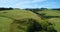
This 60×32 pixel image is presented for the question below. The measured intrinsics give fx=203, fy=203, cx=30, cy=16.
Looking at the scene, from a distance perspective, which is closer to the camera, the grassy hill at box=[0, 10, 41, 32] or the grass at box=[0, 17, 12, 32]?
the grass at box=[0, 17, 12, 32]

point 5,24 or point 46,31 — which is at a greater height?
point 5,24

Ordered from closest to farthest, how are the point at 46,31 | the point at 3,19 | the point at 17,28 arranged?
1. the point at 17,28
2. the point at 3,19
3. the point at 46,31

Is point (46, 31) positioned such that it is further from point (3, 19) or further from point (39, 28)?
point (3, 19)

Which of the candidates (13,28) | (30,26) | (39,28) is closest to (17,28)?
(13,28)

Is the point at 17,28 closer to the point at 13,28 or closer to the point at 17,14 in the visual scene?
the point at 13,28

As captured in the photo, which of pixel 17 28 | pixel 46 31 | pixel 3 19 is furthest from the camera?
pixel 46 31

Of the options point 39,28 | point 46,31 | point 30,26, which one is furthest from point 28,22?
point 46,31

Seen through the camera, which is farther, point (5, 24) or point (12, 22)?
point (12, 22)

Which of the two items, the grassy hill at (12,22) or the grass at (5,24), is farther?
the grassy hill at (12,22)

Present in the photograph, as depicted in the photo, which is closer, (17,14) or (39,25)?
(39,25)
